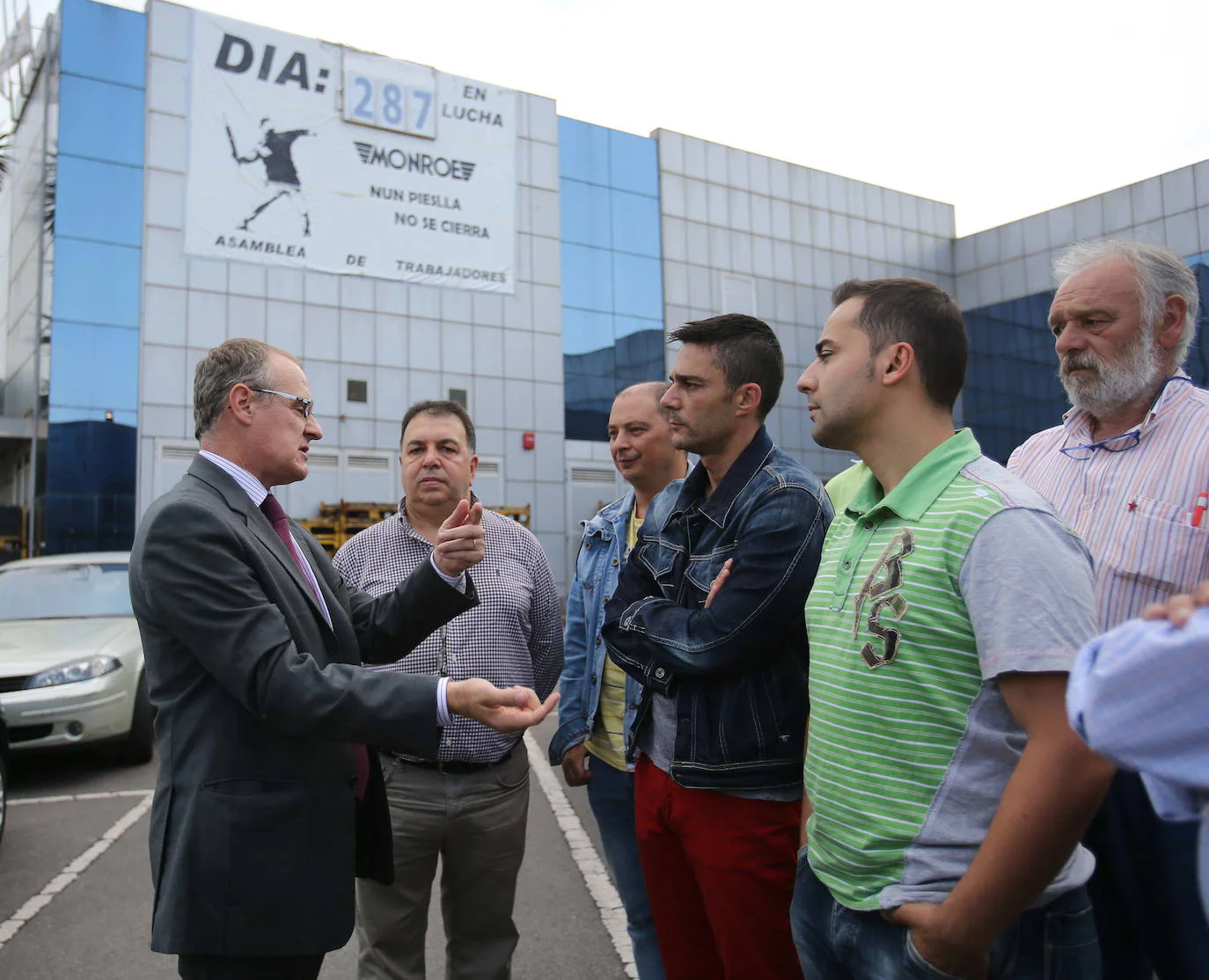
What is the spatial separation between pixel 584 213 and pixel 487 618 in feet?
76.9

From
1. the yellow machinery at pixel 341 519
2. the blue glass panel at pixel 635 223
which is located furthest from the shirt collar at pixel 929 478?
the blue glass panel at pixel 635 223

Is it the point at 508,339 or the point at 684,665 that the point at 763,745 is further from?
the point at 508,339

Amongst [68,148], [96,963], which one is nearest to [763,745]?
[96,963]

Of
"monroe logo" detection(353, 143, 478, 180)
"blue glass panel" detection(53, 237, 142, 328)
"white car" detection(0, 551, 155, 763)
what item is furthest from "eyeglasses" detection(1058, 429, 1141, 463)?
"monroe logo" detection(353, 143, 478, 180)

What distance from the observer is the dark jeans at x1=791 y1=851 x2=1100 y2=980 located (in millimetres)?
1510

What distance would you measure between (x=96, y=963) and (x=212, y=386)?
291 cm

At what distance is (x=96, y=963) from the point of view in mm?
3760

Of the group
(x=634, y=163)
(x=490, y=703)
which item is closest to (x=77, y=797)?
(x=490, y=703)

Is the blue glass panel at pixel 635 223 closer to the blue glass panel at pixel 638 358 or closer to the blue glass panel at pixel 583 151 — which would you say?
the blue glass panel at pixel 583 151

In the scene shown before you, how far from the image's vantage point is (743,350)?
263 centimetres

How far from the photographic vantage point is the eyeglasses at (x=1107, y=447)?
2211 mm

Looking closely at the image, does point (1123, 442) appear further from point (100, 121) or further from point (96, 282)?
point (100, 121)

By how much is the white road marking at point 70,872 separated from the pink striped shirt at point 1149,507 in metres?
4.61

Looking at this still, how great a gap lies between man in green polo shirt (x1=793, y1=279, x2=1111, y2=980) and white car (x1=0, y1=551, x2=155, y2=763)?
6.29 meters
